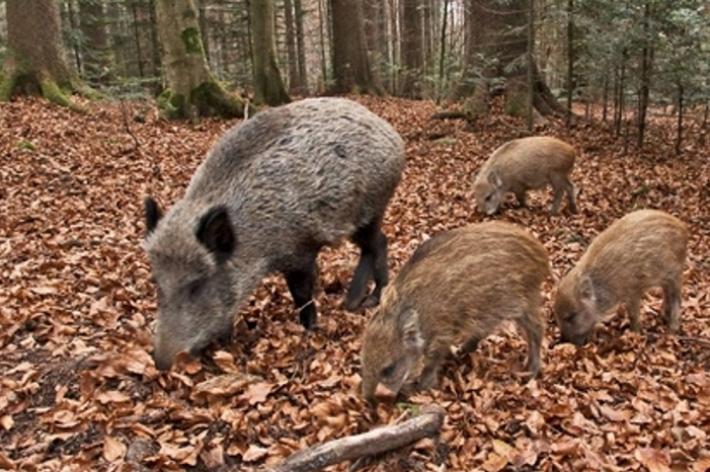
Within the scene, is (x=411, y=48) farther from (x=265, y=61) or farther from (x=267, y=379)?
(x=267, y=379)

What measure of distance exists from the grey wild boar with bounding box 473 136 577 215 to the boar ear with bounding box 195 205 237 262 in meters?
6.27

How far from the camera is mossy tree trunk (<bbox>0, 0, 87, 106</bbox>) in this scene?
47.3ft

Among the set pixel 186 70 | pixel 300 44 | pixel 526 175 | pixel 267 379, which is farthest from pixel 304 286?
pixel 300 44

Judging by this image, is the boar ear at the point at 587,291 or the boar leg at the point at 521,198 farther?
the boar leg at the point at 521,198

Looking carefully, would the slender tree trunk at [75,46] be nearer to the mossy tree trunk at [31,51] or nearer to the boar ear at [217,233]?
the mossy tree trunk at [31,51]

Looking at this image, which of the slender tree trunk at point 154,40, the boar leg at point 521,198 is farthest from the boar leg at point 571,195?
the slender tree trunk at point 154,40

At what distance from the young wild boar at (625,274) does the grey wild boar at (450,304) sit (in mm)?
823

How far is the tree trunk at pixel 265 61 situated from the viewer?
1784 cm

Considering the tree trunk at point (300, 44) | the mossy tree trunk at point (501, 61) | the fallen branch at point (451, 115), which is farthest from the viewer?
the tree trunk at point (300, 44)

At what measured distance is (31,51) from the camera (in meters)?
14.6

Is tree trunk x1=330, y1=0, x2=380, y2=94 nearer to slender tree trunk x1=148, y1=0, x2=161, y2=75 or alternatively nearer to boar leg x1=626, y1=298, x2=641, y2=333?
slender tree trunk x1=148, y1=0, x2=161, y2=75

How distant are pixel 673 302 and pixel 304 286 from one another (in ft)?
11.1

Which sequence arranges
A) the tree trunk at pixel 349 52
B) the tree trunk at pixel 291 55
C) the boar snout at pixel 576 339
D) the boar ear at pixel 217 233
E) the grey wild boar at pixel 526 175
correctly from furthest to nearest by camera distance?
the tree trunk at pixel 291 55, the tree trunk at pixel 349 52, the grey wild boar at pixel 526 175, the boar snout at pixel 576 339, the boar ear at pixel 217 233

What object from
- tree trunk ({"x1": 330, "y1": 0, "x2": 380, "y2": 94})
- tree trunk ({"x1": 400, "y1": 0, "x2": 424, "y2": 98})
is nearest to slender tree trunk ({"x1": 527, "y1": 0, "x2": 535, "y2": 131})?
tree trunk ({"x1": 330, "y1": 0, "x2": 380, "y2": 94})
